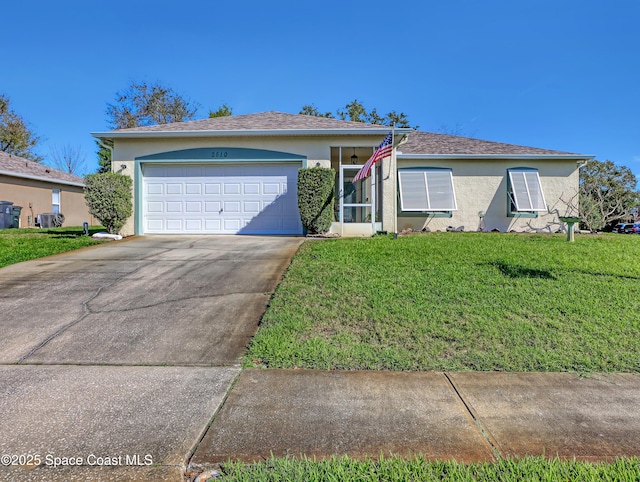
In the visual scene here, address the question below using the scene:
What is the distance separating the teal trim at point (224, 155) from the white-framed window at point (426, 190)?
4406 mm

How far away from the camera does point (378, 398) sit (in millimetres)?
3035

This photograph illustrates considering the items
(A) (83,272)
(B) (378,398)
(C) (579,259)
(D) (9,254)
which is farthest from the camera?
(D) (9,254)

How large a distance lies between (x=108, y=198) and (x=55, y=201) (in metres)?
14.2

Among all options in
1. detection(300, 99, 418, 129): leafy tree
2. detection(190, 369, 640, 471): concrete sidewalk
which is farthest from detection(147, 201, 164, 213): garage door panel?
detection(300, 99, 418, 129): leafy tree

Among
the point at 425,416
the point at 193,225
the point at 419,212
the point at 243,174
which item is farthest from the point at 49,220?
the point at 425,416

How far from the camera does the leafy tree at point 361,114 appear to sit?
3225 cm

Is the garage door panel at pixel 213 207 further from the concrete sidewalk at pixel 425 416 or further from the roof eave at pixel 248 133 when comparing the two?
the concrete sidewalk at pixel 425 416

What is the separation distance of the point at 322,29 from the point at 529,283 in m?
13.6

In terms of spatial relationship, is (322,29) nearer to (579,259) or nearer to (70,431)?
(579,259)

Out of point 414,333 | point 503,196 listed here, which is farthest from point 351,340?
point 503,196

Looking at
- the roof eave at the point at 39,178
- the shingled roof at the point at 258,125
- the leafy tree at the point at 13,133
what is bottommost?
the roof eave at the point at 39,178

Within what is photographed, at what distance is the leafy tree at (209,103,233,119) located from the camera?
31750 millimetres

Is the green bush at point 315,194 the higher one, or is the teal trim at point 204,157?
the teal trim at point 204,157

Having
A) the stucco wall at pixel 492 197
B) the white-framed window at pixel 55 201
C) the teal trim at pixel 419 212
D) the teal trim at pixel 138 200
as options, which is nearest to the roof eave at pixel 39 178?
the white-framed window at pixel 55 201
